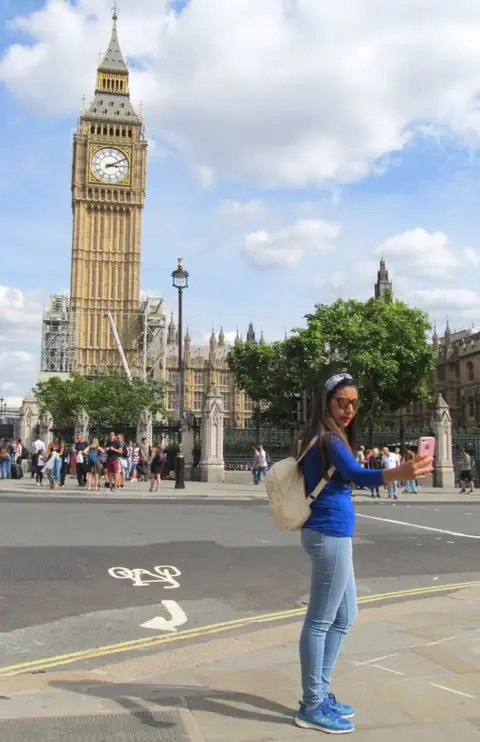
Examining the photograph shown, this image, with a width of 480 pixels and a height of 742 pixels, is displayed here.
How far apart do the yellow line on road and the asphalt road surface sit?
0.11m

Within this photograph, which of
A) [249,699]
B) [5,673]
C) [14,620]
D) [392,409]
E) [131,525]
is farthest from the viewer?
[392,409]

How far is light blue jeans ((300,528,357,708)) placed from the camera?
3.67m

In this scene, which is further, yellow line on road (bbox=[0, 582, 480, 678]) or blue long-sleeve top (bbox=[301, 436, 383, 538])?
yellow line on road (bbox=[0, 582, 480, 678])

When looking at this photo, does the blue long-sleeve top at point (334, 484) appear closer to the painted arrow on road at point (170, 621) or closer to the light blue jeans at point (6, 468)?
the painted arrow on road at point (170, 621)

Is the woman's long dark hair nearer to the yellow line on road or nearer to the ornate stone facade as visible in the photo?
the yellow line on road

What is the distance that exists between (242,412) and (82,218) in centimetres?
4488

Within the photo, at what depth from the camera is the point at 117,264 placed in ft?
328

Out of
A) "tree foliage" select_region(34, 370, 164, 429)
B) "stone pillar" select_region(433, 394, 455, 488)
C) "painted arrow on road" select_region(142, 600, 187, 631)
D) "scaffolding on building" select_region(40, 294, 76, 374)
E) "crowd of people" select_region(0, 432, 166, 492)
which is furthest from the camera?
"scaffolding on building" select_region(40, 294, 76, 374)

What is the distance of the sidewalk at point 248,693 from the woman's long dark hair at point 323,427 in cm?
133

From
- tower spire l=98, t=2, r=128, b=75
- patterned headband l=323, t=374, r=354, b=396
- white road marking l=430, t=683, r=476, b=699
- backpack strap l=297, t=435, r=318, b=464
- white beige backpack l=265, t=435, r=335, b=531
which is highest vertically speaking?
tower spire l=98, t=2, r=128, b=75

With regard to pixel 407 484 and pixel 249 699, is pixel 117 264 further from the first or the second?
pixel 249 699

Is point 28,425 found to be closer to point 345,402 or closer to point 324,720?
point 345,402

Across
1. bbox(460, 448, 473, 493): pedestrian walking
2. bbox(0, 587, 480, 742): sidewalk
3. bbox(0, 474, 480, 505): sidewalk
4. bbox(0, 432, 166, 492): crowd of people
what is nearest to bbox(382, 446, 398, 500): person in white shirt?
bbox(0, 474, 480, 505): sidewalk

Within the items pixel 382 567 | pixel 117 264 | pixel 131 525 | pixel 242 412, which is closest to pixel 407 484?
pixel 131 525
